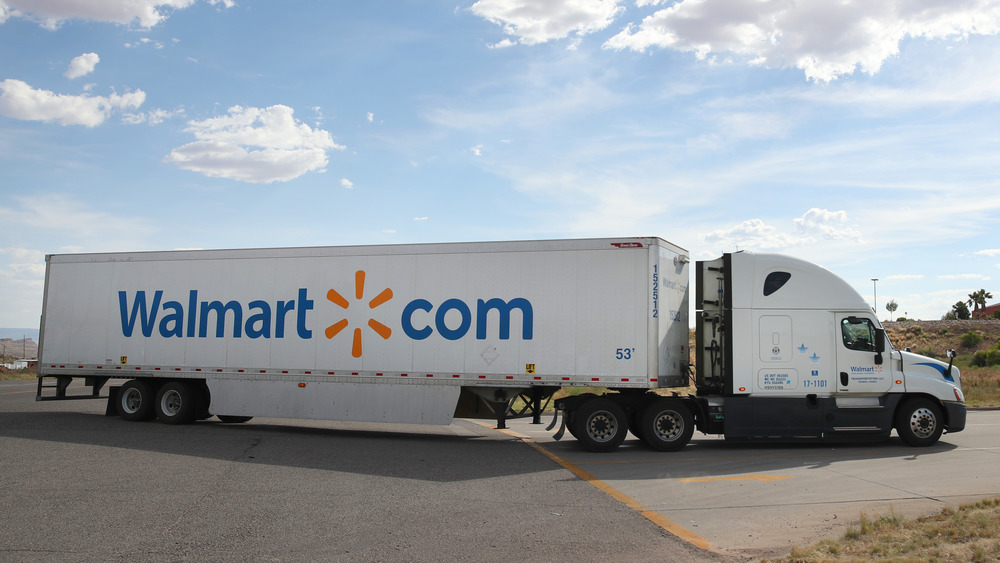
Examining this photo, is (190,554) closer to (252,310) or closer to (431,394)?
(431,394)

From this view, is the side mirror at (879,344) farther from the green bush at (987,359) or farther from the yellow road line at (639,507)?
the green bush at (987,359)

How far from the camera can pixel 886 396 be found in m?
12.7

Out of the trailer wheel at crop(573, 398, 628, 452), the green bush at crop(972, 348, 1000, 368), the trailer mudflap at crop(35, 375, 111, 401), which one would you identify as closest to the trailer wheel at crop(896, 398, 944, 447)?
the trailer wheel at crop(573, 398, 628, 452)

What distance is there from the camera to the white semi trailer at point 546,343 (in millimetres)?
12586

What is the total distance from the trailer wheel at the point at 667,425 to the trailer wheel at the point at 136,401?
11.0 meters

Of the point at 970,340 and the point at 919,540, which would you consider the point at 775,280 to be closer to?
the point at 919,540

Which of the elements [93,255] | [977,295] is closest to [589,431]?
[93,255]

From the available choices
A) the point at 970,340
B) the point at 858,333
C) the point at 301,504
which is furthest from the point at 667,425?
the point at 970,340

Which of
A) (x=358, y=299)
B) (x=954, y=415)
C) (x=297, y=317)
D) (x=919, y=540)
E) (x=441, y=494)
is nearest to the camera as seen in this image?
(x=919, y=540)

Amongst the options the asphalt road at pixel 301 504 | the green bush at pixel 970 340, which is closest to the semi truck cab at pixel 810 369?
the asphalt road at pixel 301 504

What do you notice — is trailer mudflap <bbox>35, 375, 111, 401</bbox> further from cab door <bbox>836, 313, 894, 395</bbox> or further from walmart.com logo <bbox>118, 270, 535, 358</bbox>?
cab door <bbox>836, 313, 894, 395</bbox>

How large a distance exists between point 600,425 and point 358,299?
5404 mm

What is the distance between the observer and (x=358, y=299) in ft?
47.2

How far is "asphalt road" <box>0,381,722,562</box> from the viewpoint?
636cm
